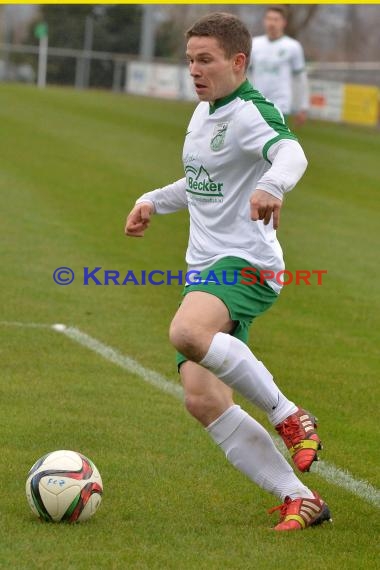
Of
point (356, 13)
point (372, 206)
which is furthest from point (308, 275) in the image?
point (356, 13)

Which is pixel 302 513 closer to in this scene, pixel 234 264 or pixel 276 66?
pixel 234 264

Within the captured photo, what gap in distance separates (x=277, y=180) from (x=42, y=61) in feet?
160

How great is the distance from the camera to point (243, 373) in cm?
491

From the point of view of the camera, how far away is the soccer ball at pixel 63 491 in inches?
193

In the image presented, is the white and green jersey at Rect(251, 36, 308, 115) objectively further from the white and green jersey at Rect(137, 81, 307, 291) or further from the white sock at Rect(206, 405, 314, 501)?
the white sock at Rect(206, 405, 314, 501)

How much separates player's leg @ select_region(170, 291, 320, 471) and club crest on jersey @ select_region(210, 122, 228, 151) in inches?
25.7

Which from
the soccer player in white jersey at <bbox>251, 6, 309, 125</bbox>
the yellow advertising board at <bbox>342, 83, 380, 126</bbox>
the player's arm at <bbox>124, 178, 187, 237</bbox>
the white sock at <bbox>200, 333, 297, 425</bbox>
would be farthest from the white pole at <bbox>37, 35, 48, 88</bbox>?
the white sock at <bbox>200, 333, 297, 425</bbox>

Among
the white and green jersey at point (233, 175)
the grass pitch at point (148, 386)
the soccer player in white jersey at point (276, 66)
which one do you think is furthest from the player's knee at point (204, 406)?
the soccer player in white jersey at point (276, 66)

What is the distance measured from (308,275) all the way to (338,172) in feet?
35.9

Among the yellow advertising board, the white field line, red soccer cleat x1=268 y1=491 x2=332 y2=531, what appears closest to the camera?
red soccer cleat x1=268 y1=491 x2=332 y2=531

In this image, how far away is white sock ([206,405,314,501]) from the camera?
510 cm

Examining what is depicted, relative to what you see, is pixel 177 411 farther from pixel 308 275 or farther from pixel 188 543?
pixel 308 275

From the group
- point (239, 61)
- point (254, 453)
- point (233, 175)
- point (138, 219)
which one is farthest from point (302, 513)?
point (239, 61)

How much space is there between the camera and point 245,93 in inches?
208
